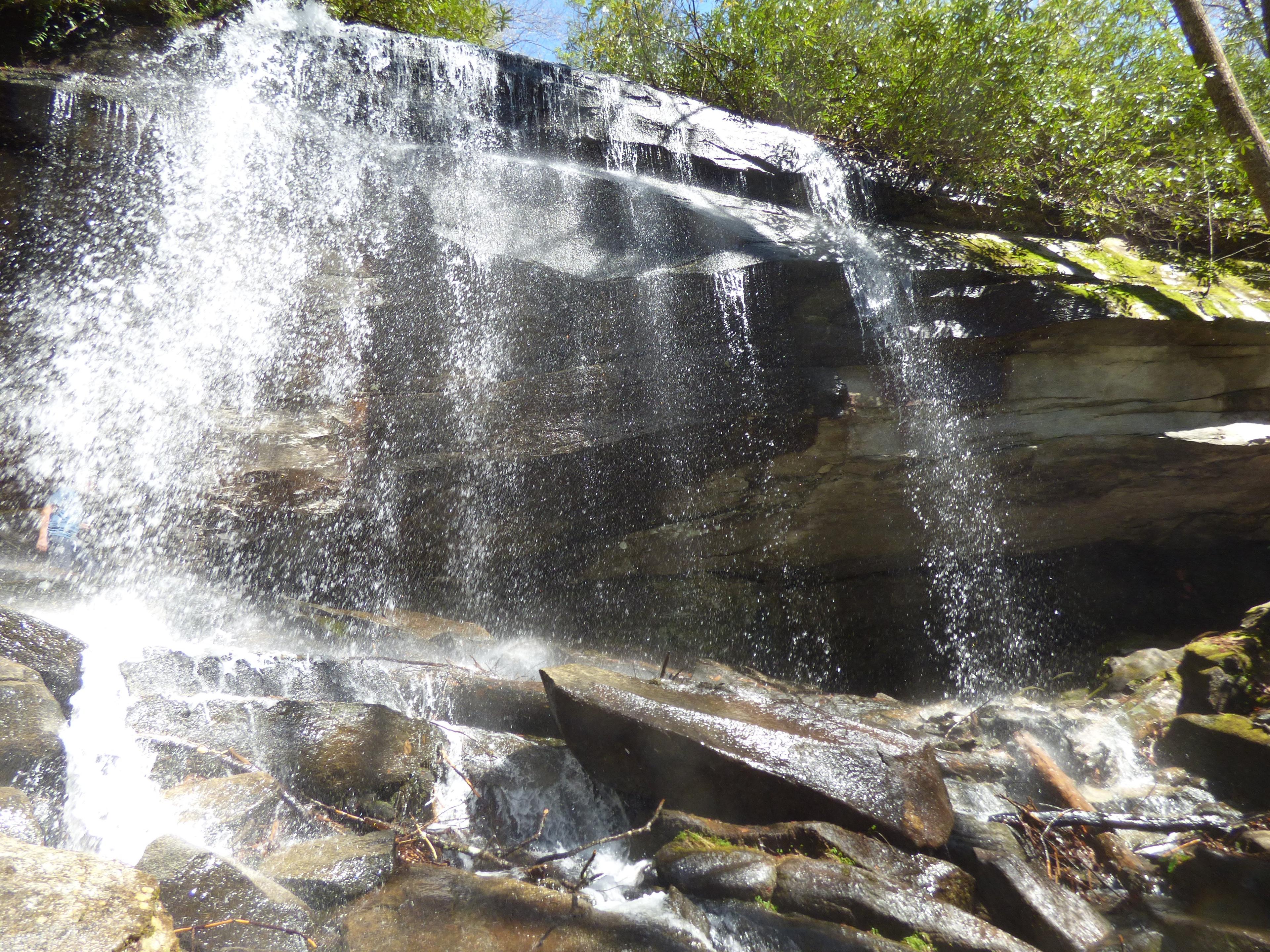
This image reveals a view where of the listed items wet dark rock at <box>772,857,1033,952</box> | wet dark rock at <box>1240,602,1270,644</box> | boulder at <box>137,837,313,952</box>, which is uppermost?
boulder at <box>137,837,313,952</box>

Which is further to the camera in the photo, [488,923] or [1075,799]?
[1075,799]

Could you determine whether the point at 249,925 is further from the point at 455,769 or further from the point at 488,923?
the point at 455,769

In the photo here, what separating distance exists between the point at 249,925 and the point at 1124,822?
392 centimetres

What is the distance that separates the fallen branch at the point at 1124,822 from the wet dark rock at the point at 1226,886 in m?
0.23

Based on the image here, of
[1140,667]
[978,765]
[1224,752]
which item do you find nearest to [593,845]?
[978,765]

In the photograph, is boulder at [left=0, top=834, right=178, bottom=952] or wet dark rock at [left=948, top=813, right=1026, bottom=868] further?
wet dark rock at [left=948, top=813, right=1026, bottom=868]

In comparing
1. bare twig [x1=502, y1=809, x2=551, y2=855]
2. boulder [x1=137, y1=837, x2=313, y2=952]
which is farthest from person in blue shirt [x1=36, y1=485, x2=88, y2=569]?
bare twig [x1=502, y1=809, x2=551, y2=855]

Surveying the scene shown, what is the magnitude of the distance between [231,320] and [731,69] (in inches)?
285

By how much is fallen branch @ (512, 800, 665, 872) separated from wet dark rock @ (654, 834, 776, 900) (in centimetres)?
18

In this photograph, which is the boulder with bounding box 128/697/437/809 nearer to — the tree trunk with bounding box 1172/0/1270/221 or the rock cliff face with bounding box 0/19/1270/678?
the rock cliff face with bounding box 0/19/1270/678

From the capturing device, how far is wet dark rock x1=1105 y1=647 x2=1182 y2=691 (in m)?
5.66

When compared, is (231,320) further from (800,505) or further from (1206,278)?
(1206,278)

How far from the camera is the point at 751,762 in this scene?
3223mm

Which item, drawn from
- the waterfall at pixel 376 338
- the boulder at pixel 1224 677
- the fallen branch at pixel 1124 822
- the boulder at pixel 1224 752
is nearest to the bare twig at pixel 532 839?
the fallen branch at pixel 1124 822
